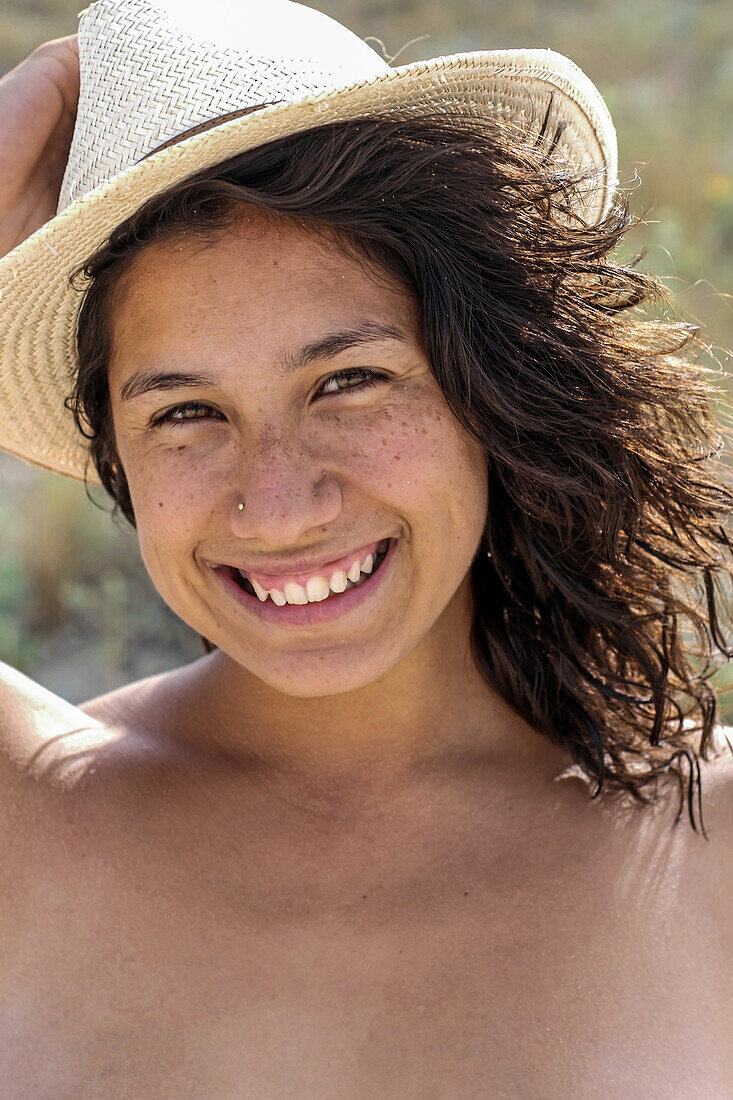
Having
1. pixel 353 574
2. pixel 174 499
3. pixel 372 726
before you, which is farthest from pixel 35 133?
pixel 372 726

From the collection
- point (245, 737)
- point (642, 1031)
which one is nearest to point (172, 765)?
point (245, 737)

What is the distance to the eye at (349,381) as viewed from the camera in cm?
177

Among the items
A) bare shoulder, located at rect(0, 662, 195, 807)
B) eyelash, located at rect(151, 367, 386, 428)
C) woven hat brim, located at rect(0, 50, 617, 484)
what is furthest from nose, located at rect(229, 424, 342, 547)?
bare shoulder, located at rect(0, 662, 195, 807)

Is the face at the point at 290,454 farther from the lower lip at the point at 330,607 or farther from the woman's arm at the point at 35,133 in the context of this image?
the woman's arm at the point at 35,133

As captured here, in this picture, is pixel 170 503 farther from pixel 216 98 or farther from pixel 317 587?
pixel 216 98

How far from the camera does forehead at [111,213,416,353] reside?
1716mm

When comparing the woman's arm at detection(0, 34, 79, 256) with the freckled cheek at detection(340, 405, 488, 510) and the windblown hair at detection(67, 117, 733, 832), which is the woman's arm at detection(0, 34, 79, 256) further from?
the freckled cheek at detection(340, 405, 488, 510)

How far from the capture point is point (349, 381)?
5.85 ft

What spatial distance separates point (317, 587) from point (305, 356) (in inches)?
13.6

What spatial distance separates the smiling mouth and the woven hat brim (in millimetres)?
543

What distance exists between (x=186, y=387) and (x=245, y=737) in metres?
0.71

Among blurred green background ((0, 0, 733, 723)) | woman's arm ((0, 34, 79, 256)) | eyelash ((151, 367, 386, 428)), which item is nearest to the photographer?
eyelash ((151, 367, 386, 428))

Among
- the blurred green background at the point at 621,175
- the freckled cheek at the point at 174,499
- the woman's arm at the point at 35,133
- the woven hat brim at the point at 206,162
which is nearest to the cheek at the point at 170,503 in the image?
the freckled cheek at the point at 174,499

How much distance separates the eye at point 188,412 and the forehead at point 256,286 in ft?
0.33
